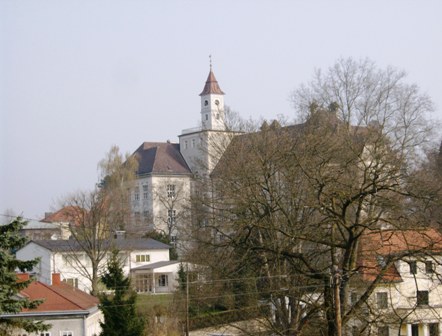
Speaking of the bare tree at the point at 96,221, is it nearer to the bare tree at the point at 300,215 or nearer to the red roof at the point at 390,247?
the bare tree at the point at 300,215

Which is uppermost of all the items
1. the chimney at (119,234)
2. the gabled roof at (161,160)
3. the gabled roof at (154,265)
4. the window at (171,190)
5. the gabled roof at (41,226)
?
the gabled roof at (161,160)

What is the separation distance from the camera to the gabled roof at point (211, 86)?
110 metres

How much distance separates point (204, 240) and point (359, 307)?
1423 cm

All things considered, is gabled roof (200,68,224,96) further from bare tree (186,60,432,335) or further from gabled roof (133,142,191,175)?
bare tree (186,60,432,335)

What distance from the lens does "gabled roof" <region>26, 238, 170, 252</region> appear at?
64750 mm

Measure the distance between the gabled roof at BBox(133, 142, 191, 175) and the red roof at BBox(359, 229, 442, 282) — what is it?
7204cm

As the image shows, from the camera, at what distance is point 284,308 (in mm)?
28891

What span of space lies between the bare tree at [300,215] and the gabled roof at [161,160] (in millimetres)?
61389

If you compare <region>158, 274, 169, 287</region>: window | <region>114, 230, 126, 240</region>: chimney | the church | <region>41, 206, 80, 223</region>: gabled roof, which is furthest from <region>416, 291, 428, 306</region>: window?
the church

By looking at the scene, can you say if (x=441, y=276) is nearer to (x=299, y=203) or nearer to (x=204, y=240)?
(x=299, y=203)

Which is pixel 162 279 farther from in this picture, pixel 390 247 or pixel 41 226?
pixel 390 247

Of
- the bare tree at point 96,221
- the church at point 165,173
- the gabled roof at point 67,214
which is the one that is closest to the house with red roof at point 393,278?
the bare tree at point 96,221

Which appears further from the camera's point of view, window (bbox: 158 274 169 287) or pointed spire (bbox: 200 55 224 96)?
pointed spire (bbox: 200 55 224 96)

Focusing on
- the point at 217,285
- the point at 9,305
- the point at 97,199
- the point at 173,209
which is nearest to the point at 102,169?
the point at 173,209
